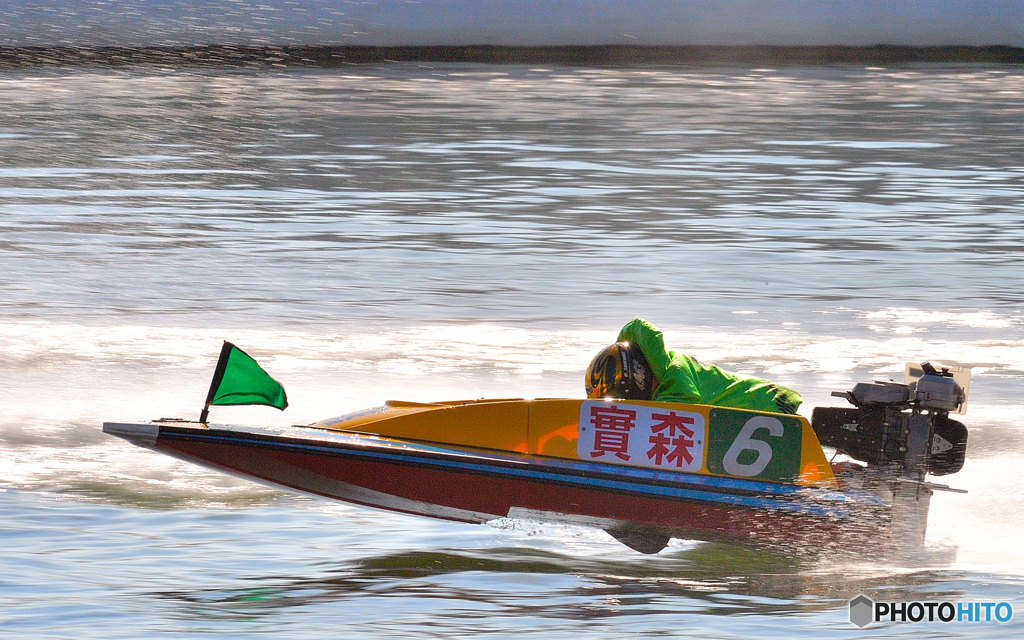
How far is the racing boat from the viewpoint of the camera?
6.14 metres

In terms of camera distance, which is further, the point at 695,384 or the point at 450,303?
A: the point at 450,303

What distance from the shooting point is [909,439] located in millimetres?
A: 6434

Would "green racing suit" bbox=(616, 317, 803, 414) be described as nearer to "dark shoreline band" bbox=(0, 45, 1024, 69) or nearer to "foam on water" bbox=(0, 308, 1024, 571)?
"foam on water" bbox=(0, 308, 1024, 571)

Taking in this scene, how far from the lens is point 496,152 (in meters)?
19.6

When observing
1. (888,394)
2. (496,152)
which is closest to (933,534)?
(888,394)

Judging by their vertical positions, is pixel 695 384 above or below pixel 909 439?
above

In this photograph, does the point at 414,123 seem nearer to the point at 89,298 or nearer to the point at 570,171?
the point at 570,171

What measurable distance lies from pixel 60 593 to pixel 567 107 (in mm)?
19817

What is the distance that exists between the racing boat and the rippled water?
189 millimetres

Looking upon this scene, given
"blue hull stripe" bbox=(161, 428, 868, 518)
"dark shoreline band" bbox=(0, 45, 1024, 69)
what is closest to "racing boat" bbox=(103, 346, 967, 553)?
"blue hull stripe" bbox=(161, 428, 868, 518)

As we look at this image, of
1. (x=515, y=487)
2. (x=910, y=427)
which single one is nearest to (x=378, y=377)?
(x=515, y=487)

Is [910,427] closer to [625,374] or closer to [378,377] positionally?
[625,374]

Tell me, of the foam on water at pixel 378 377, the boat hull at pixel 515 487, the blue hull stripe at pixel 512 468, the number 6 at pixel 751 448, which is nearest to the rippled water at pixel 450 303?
the foam on water at pixel 378 377

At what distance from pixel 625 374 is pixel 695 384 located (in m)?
0.36
